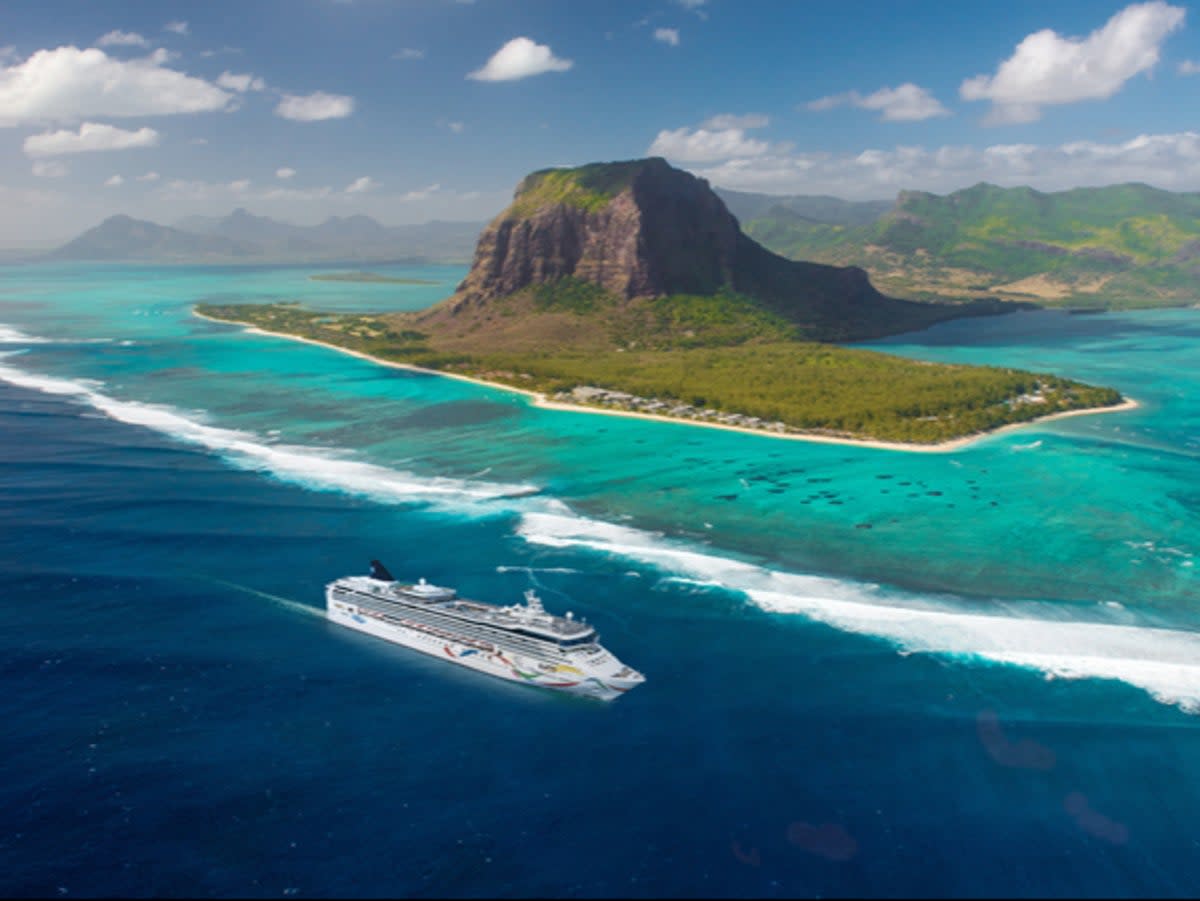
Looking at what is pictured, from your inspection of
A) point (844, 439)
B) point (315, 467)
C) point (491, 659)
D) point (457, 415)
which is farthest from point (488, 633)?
point (457, 415)

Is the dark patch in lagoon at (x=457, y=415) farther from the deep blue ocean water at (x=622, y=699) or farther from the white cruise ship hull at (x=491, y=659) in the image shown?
the white cruise ship hull at (x=491, y=659)

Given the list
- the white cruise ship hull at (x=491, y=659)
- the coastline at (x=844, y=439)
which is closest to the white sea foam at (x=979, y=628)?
the white cruise ship hull at (x=491, y=659)

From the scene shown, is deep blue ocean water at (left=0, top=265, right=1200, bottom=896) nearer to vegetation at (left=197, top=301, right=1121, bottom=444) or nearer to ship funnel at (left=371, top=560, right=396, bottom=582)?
ship funnel at (left=371, top=560, right=396, bottom=582)

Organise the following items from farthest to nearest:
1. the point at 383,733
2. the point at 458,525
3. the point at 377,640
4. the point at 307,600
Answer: the point at 458,525, the point at 307,600, the point at 377,640, the point at 383,733

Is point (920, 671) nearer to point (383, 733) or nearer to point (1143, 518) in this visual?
point (383, 733)

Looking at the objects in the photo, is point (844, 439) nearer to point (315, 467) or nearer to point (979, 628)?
point (979, 628)

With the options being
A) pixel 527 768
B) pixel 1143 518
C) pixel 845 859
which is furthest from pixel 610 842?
pixel 1143 518
